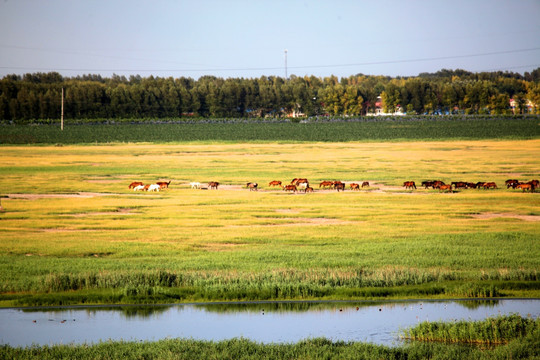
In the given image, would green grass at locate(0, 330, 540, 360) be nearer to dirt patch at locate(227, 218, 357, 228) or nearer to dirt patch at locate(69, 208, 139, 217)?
dirt patch at locate(227, 218, 357, 228)

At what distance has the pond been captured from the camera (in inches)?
568

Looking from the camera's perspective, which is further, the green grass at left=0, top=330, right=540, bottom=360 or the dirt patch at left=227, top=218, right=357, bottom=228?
the dirt patch at left=227, top=218, right=357, bottom=228

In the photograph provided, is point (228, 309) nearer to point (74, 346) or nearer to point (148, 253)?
point (74, 346)

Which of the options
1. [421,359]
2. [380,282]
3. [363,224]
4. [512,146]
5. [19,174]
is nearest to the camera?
[421,359]

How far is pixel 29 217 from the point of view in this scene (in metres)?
31.0

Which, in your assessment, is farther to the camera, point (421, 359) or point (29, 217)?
point (29, 217)

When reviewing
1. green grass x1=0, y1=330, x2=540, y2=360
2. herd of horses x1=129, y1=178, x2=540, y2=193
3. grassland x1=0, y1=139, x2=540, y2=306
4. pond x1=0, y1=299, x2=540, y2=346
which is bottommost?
pond x1=0, y1=299, x2=540, y2=346

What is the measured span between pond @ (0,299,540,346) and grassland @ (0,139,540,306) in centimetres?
67

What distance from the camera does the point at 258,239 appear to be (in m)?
25.2

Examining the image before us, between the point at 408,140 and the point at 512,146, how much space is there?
1946 cm

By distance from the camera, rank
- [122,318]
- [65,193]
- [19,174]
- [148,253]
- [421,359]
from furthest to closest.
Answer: [19,174] < [65,193] < [148,253] < [122,318] < [421,359]

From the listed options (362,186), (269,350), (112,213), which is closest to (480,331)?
(269,350)

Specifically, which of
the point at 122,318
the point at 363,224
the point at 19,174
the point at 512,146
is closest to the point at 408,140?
the point at 512,146

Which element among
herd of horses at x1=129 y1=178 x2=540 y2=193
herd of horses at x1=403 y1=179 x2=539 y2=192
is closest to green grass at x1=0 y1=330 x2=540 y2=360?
herd of horses at x1=129 y1=178 x2=540 y2=193
